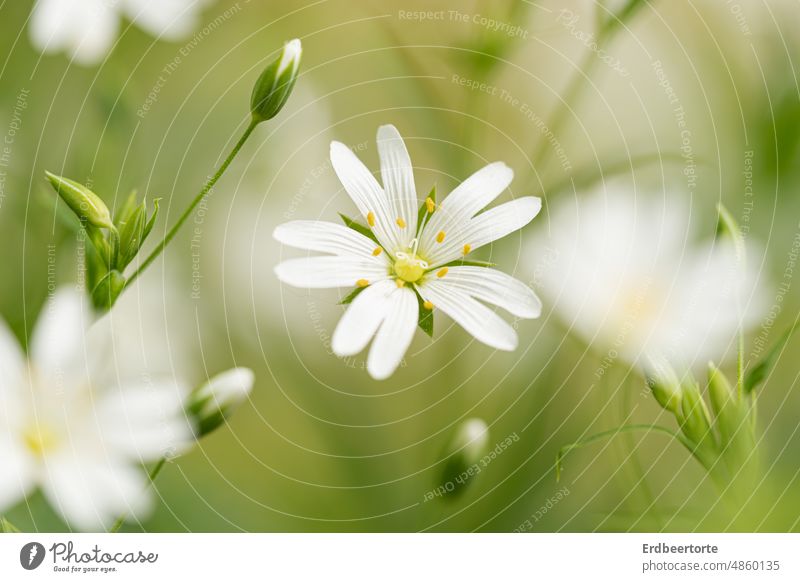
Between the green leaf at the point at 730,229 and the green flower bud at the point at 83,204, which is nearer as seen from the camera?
the green flower bud at the point at 83,204

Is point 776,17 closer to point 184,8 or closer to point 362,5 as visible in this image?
point 362,5

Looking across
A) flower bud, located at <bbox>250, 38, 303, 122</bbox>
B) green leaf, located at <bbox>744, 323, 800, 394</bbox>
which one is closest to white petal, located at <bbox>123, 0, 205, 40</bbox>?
flower bud, located at <bbox>250, 38, 303, 122</bbox>

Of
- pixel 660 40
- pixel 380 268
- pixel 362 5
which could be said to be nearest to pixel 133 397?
pixel 380 268

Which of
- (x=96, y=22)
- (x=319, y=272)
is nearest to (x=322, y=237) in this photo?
(x=319, y=272)

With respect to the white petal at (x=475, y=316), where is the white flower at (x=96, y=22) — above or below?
above

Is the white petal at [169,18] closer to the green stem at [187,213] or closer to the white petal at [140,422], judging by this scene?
the green stem at [187,213]
